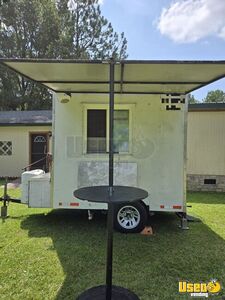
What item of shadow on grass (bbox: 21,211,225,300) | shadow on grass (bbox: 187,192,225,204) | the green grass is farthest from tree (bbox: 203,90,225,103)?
shadow on grass (bbox: 21,211,225,300)

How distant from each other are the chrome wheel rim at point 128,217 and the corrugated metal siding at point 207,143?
16.7 feet

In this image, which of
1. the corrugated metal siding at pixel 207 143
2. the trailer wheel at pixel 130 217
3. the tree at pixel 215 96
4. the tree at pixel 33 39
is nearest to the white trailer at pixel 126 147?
the trailer wheel at pixel 130 217

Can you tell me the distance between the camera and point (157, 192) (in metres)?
4.97

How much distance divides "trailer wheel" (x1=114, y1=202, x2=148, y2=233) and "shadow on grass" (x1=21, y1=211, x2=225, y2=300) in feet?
0.53

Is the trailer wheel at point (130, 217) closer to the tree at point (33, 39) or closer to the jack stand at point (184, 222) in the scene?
the jack stand at point (184, 222)

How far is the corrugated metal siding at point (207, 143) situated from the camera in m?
9.28

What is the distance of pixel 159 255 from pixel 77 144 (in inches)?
91.4

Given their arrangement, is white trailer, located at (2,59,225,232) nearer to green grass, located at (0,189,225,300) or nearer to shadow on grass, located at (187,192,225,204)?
green grass, located at (0,189,225,300)

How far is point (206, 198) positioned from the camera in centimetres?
815

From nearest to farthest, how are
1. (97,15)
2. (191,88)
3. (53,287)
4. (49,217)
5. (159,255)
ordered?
(53,287) → (159,255) → (191,88) → (49,217) → (97,15)

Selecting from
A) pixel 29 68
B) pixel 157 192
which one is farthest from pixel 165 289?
pixel 29 68

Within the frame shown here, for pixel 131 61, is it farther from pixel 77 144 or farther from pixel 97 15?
pixel 97 15

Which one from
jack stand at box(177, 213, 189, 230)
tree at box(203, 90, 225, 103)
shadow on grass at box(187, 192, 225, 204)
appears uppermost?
tree at box(203, 90, 225, 103)

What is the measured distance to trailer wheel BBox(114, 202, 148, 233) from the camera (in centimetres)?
484
